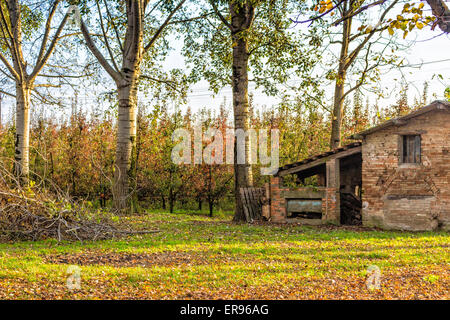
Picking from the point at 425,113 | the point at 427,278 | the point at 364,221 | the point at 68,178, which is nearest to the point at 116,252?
the point at 427,278

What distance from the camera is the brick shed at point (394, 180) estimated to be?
14133 millimetres

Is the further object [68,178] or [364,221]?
[68,178]

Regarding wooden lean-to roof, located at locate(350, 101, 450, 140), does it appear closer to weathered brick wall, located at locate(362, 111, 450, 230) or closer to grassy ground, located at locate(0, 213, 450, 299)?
weathered brick wall, located at locate(362, 111, 450, 230)

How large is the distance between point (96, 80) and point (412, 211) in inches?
600

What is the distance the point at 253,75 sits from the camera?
A: 1850cm

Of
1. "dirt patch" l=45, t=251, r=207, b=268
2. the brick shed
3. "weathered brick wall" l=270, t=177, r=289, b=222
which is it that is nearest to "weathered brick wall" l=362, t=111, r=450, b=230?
the brick shed

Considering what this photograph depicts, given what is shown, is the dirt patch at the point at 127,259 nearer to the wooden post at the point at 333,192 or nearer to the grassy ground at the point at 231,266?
the grassy ground at the point at 231,266

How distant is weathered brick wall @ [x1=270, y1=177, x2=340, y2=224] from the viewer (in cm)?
1574

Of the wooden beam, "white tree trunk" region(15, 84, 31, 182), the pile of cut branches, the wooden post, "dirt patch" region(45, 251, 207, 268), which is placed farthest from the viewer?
"white tree trunk" region(15, 84, 31, 182)

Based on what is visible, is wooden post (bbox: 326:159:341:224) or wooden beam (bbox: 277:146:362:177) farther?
wooden post (bbox: 326:159:341:224)

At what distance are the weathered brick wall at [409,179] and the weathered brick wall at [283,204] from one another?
3.43 feet

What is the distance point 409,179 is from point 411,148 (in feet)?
3.45

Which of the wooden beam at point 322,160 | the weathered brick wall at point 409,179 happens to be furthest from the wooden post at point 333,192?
the weathered brick wall at point 409,179

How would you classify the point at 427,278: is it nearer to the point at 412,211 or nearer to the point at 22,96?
the point at 412,211
